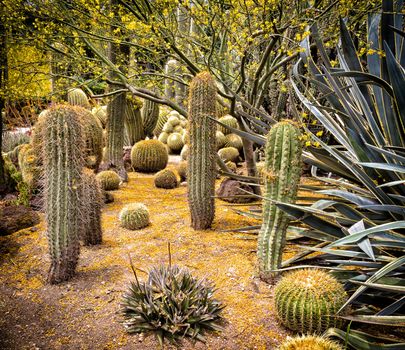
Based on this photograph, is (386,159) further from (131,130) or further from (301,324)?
(131,130)

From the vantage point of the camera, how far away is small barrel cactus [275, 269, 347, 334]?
2.55 m

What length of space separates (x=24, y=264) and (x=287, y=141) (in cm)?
282

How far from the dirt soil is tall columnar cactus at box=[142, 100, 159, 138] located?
521 cm

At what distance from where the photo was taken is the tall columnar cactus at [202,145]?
14.3 feet

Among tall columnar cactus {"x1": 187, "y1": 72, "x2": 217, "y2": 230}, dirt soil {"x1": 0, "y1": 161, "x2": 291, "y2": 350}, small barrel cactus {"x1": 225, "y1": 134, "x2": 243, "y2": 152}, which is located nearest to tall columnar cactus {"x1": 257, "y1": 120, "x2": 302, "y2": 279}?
dirt soil {"x1": 0, "y1": 161, "x2": 291, "y2": 350}

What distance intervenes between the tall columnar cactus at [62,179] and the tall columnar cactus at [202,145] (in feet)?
4.47

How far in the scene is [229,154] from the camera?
8.71 meters

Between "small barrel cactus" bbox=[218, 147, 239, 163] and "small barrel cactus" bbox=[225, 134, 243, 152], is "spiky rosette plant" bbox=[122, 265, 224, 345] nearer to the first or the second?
"small barrel cactus" bbox=[218, 147, 239, 163]

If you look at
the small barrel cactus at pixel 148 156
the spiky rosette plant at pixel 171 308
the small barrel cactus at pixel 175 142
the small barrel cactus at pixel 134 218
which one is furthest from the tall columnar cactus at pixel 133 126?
the spiky rosette plant at pixel 171 308

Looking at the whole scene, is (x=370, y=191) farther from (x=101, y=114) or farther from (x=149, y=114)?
(x=101, y=114)

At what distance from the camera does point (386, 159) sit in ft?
10.4

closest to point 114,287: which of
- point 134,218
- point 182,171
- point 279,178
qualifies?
point 134,218

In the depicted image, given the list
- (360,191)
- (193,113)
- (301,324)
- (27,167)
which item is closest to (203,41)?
(193,113)

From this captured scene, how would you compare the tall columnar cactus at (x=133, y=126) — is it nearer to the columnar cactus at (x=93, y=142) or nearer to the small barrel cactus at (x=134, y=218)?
the columnar cactus at (x=93, y=142)
